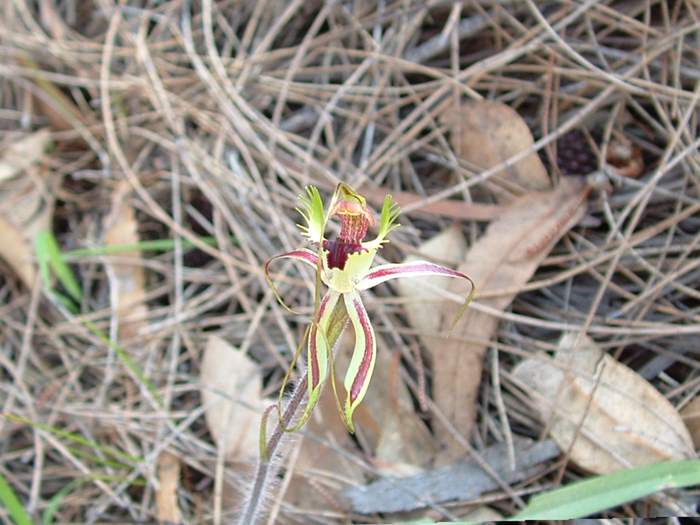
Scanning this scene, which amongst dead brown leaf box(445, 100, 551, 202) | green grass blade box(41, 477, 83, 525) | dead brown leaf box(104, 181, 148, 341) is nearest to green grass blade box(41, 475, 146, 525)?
green grass blade box(41, 477, 83, 525)

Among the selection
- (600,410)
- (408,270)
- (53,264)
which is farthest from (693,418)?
(53,264)

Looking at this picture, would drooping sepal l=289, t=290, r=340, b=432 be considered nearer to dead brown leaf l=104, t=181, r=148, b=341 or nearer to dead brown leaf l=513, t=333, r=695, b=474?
dead brown leaf l=513, t=333, r=695, b=474

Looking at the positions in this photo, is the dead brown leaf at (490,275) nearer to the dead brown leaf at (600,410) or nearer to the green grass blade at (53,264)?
the dead brown leaf at (600,410)

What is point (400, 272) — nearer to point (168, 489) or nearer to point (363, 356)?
point (363, 356)

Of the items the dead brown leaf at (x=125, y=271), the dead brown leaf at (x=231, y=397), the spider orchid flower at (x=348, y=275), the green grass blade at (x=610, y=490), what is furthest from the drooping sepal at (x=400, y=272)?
the dead brown leaf at (x=125, y=271)

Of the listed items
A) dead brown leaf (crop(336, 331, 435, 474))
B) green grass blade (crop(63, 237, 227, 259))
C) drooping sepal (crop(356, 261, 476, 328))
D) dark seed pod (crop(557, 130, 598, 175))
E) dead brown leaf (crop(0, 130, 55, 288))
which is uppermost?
drooping sepal (crop(356, 261, 476, 328))

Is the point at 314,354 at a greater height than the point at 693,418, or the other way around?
the point at 314,354
